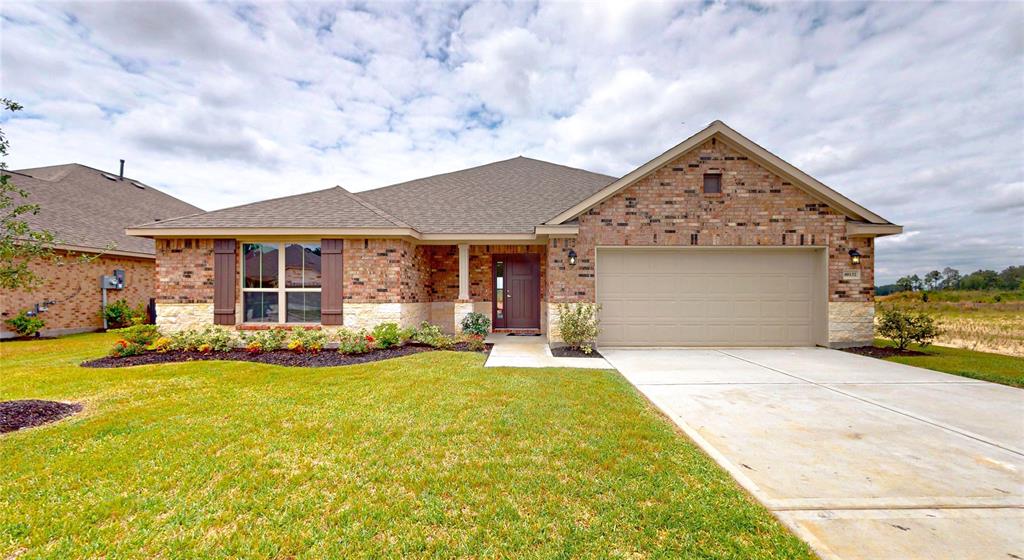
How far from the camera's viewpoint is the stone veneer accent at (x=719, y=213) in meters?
8.73

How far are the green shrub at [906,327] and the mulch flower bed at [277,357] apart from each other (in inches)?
390

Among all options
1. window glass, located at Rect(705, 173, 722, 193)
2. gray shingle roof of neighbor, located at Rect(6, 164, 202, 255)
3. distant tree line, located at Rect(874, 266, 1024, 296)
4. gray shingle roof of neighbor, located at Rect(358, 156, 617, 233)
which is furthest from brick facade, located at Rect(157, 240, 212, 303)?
distant tree line, located at Rect(874, 266, 1024, 296)

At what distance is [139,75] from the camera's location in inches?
390

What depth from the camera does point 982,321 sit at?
14148 mm

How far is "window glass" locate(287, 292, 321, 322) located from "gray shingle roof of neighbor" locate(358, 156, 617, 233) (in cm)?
317

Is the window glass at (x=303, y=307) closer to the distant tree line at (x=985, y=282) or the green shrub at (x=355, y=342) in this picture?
the green shrub at (x=355, y=342)

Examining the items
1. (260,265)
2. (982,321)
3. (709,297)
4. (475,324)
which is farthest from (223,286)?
(982,321)

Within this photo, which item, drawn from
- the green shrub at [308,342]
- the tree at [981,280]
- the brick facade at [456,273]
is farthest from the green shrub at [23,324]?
the tree at [981,280]

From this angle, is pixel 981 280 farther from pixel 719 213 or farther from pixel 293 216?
pixel 293 216

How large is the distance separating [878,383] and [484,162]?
1396 cm

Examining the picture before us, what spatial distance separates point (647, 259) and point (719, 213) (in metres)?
1.94

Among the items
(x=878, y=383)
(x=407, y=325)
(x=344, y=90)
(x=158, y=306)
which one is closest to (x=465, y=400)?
(x=407, y=325)

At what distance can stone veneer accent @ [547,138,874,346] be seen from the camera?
28.7ft

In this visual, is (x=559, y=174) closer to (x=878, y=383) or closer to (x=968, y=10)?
(x=968, y=10)
